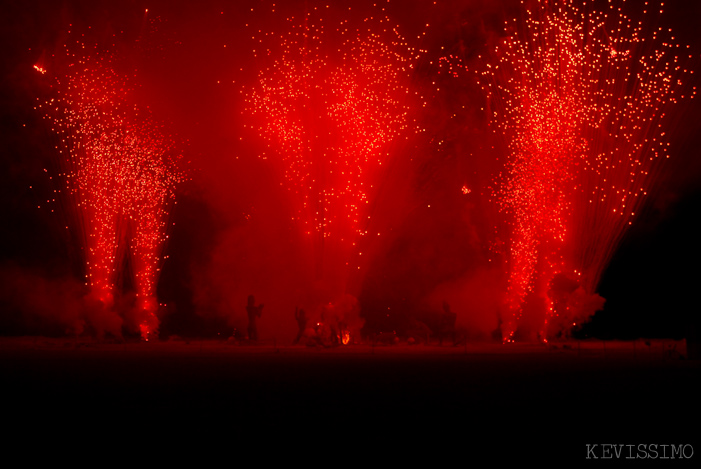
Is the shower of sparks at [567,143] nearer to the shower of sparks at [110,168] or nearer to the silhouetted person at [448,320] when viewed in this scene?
the silhouetted person at [448,320]

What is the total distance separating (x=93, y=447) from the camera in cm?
523

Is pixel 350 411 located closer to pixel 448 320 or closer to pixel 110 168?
pixel 448 320

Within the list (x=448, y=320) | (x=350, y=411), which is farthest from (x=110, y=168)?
(x=350, y=411)

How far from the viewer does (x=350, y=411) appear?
687 centimetres

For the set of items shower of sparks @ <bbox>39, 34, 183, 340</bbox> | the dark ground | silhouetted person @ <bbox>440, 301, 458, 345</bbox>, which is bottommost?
→ the dark ground

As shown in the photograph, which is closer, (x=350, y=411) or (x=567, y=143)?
(x=350, y=411)

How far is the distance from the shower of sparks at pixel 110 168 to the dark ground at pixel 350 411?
10.6 meters

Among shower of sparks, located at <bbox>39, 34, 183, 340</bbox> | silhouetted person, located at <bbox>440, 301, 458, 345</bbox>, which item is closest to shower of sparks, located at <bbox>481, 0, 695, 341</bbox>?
silhouetted person, located at <bbox>440, 301, 458, 345</bbox>

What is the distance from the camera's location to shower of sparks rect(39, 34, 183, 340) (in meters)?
21.5

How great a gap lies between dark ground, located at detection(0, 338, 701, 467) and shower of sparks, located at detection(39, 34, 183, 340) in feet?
34.8

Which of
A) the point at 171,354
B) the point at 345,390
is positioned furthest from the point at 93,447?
the point at 171,354

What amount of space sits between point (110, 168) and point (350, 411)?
674 inches

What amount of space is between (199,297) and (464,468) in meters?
22.9

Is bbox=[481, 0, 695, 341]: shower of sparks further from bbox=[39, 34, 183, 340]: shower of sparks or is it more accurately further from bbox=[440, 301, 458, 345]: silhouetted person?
bbox=[39, 34, 183, 340]: shower of sparks
